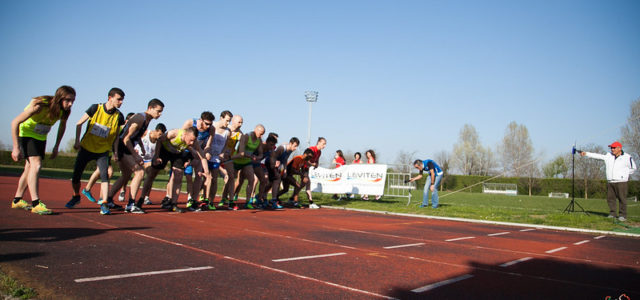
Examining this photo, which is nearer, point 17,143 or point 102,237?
point 102,237

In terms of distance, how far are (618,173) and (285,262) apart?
10.6 metres

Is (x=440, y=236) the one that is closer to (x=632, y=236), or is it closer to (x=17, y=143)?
(x=632, y=236)

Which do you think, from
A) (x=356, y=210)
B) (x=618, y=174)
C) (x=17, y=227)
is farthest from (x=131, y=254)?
(x=618, y=174)

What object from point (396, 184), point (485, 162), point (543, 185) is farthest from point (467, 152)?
point (396, 184)

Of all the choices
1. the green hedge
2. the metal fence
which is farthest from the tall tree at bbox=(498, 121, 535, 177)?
the metal fence

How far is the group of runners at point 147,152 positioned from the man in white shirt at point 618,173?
8.01 metres

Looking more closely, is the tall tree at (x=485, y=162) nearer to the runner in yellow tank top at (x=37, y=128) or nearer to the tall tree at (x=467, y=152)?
the tall tree at (x=467, y=152)

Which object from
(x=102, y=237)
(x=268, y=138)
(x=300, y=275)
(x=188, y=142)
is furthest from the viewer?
(x=268, y=138)

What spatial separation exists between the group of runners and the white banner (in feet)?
11.0

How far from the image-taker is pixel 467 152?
3004 inches

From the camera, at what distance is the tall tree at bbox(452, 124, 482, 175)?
249 ft

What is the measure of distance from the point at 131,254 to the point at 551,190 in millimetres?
50258

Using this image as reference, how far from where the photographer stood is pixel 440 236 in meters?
7.25

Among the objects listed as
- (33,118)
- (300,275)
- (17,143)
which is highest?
(33,118)
